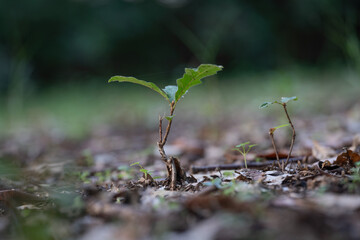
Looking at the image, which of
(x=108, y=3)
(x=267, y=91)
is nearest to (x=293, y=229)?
(x=267, y=91)

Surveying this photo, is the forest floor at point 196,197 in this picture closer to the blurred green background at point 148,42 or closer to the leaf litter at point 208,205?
the leaf litter at point 208,205

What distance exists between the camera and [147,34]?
362 inches

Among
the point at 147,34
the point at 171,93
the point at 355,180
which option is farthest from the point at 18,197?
the point at 147,34

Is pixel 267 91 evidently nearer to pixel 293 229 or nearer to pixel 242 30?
pixel 242 30

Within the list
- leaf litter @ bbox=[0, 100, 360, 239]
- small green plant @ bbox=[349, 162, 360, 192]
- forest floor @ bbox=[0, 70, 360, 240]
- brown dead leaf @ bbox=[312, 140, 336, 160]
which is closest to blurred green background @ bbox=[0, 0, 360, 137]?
forest floor @ bbox=[0, 70, 360, 240]

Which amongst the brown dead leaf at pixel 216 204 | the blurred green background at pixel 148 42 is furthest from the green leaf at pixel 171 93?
the blurred green background at pixel 148 42

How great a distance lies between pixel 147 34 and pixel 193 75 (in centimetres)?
831

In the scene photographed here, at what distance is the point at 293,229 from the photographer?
0.78 metres

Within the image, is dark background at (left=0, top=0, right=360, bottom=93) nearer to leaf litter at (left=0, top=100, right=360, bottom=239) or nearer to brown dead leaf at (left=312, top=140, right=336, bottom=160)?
brown dead leaf at (left=312, top=140, right=336, bottom=160)

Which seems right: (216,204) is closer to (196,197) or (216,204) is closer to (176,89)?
(196,197)

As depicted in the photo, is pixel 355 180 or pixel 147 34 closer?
pixel 355 180

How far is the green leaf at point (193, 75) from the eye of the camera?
116cm

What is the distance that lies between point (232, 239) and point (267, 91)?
494 cm

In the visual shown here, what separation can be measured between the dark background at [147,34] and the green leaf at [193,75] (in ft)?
22.2
